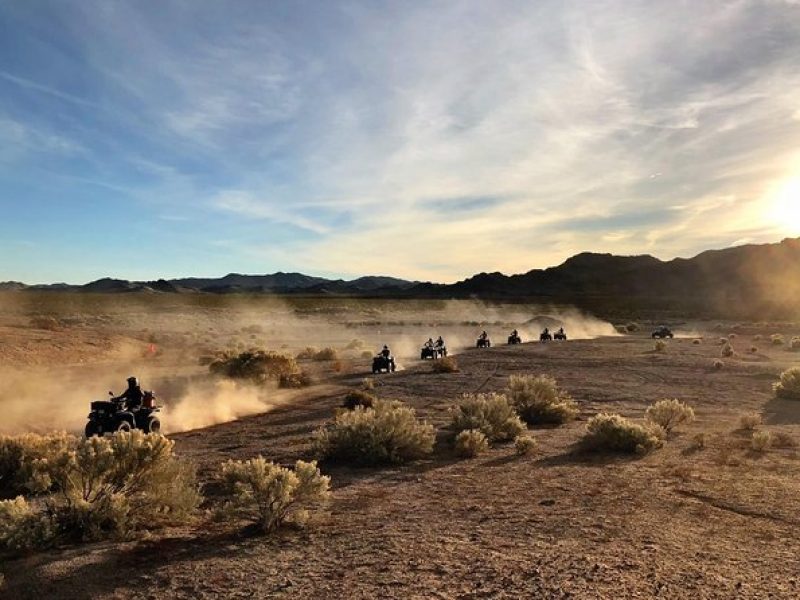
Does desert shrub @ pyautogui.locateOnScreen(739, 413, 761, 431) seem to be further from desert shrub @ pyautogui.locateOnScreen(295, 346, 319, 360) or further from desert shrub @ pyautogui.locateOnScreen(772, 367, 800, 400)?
desert shrub @ pyautogui.locateOnScreen(295, 346, 319, 360)

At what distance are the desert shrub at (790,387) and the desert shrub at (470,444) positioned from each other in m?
13.4

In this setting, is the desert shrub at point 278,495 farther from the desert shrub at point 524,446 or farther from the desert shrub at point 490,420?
the desert shrub at point 490,420

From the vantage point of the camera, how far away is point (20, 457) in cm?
1031

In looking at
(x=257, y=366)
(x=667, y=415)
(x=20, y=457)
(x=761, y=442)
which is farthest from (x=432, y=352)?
(x=20, y=457)

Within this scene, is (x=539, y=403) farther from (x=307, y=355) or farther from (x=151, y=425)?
(x=307, y=355)

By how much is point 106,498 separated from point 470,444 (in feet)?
21.7

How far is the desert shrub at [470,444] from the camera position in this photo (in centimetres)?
1180

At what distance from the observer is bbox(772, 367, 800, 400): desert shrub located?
19.9 meters

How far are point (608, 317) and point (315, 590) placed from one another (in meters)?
101

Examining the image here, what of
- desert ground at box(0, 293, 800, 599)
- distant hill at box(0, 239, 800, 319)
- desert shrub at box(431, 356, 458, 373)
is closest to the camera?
desert ground at box(0, 293, 800, 599)

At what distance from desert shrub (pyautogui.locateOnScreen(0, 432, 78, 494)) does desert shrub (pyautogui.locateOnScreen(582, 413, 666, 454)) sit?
9.60 m

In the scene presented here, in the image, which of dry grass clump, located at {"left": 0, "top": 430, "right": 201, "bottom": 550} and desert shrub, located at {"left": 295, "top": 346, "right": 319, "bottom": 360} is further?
desert shrub, located at {"left": 295, "top": 346, "right": 319, "bottom": 360}

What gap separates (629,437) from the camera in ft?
39.3

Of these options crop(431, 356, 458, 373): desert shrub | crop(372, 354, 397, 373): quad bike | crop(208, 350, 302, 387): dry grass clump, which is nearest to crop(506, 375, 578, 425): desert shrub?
crop(431, 356, 458, 373): desert shrub
